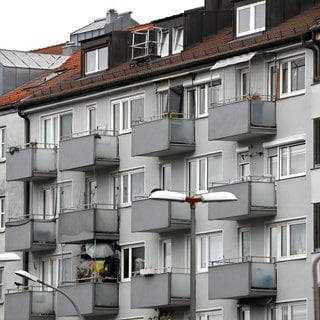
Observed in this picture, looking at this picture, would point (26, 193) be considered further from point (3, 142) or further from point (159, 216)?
point (159, 216)

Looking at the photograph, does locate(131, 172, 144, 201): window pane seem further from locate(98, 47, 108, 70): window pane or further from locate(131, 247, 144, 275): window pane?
locate(98, 47, 108, 70): window pane

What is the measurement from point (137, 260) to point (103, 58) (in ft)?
30.5

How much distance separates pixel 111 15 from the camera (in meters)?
97.2

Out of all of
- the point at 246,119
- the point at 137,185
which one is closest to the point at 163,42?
the point at 137,185

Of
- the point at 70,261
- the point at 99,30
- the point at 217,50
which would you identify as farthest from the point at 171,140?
the point at 99,30

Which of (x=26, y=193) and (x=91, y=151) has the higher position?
(x=91, y=151)

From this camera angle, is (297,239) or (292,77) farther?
(292,77)

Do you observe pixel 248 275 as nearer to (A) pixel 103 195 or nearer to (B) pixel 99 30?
(A) pixel 103 195

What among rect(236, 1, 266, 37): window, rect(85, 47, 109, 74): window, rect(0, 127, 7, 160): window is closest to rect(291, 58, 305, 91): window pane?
rect(236, 1, 266, 37): window

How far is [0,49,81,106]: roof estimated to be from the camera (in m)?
86.8

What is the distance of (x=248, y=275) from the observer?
228 ft

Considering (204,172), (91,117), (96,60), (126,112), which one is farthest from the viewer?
(96,60)

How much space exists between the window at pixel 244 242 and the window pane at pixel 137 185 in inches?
260

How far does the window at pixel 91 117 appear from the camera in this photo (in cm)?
8119
